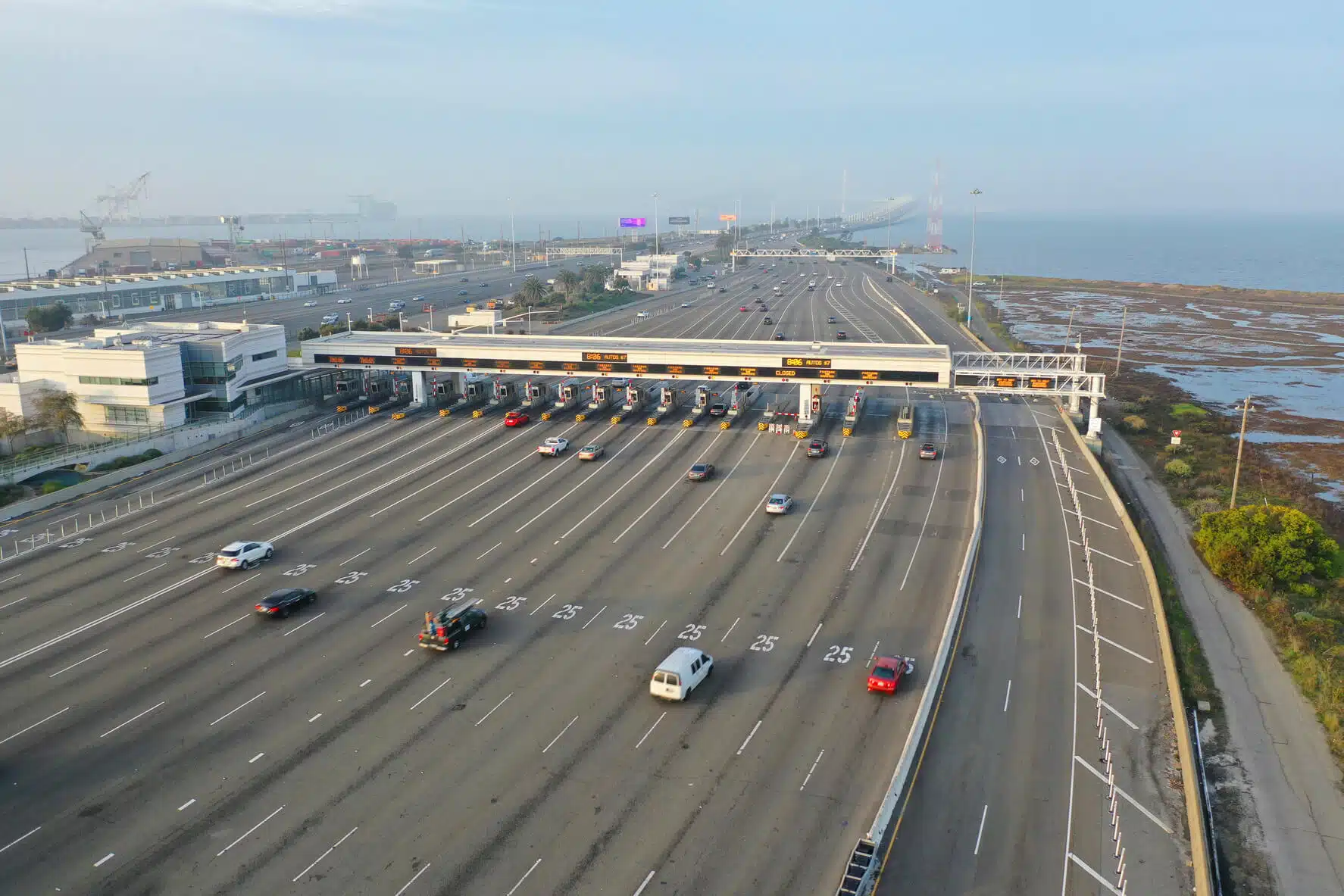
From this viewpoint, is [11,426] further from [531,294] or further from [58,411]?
[531,294]

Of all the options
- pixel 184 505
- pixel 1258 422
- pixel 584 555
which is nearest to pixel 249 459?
pixel 184 505

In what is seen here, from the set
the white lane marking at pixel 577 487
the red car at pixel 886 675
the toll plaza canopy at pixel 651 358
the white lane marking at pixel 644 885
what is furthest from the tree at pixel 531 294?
the white lane marking at pixel 644 885

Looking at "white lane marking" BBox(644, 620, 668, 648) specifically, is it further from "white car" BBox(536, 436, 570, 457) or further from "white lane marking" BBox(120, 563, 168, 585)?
"white car" BBox(536, 436, 570, 457)

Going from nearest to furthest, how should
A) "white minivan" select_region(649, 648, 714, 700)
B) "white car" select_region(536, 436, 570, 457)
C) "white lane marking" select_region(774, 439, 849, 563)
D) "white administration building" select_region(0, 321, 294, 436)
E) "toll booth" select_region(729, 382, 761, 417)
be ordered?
"white minivan" select_region(649, 648, 714, 700) < "white lane marking" select_region(774, 439, 849, 563) < "white car" select_region(536, 436, 570, 457) < "white administration building" select_region(0, 321, 294, 436) < "toll booth" select_region(729, 382, 761, 417)

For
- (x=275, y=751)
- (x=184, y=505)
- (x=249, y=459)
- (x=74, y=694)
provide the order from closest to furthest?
(x=275, y=751)
(x=74, y=694)
(x=184, y=505)
(x=249, y=459)

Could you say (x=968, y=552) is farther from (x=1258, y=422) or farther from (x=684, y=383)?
(x=1258, y=422)

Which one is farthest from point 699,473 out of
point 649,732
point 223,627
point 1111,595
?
point 223,627

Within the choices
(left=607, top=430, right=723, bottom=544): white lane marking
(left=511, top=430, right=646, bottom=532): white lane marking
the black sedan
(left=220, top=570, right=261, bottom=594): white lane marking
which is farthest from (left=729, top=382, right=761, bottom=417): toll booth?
the black sedan
